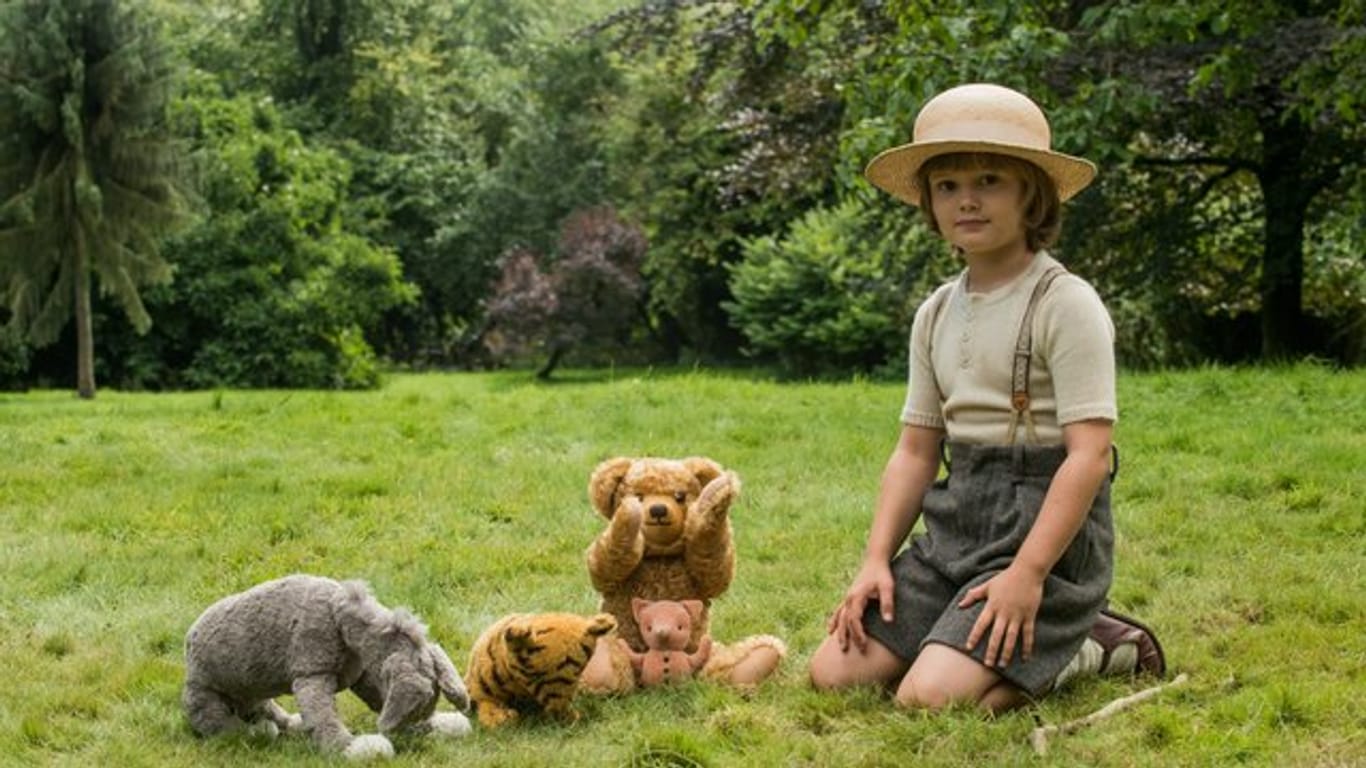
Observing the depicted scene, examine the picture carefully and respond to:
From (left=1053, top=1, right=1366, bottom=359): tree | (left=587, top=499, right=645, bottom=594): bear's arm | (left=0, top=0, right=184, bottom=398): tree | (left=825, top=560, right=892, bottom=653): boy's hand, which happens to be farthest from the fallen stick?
(left=0, top=0, right=184, bottom=398): tree

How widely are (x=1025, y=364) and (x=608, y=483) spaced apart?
45.7 inches

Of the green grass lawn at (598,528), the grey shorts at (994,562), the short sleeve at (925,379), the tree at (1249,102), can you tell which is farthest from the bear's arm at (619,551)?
the tree at (1249,102)

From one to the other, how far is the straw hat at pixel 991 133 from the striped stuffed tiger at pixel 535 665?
55.0 inches

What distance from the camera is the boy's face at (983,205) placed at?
358 cm

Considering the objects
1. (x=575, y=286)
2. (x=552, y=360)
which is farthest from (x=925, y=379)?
(x=552, y=360)

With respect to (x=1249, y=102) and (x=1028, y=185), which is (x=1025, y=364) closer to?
(x=1028, y=185)

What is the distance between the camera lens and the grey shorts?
11.6 feet

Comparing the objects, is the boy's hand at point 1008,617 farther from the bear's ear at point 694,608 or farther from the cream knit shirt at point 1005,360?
the bear's ear at point 694,608

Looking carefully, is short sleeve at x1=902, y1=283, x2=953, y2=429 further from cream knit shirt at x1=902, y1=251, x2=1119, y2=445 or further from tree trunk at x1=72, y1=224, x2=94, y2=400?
tree trunk at x1=72, y1=224, x2=94, y2=400

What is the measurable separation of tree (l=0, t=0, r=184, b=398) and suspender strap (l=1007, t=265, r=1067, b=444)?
43.9 ft

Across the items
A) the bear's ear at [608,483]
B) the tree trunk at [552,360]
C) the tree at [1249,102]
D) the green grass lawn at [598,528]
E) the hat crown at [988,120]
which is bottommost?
the tree trunk at [552,360]

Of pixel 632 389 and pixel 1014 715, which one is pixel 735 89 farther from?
pixel 1014 715

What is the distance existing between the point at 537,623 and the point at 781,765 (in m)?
0.72

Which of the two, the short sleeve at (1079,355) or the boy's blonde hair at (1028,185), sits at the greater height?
the boy's blonde hair at (1028,185)
